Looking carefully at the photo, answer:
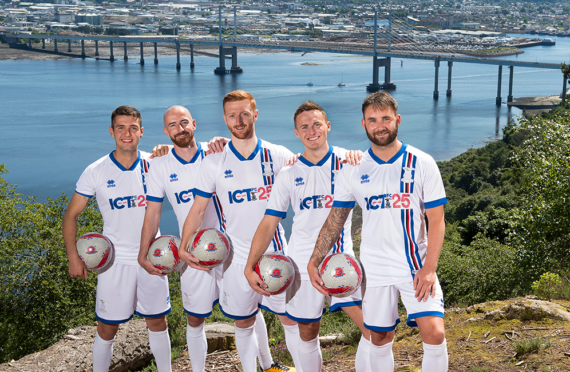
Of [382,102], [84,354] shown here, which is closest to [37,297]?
[84,354]

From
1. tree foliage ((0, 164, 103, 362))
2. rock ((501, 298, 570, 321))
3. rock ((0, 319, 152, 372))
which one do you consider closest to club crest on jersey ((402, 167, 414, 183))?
rock ((501, 298, 570, 321))

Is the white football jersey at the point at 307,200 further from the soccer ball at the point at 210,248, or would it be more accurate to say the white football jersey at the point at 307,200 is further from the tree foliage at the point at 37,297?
the tree foliage at the point at 37,297

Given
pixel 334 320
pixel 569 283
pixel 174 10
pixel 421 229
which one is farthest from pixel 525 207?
pixel 174 10

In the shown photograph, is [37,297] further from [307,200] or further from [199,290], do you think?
[307,200]

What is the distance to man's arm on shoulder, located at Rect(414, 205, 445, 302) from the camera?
3916 mm

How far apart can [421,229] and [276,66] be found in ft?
304

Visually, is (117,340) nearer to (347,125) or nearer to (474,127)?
(347,125)

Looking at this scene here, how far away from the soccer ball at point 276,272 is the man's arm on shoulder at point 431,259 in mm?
938

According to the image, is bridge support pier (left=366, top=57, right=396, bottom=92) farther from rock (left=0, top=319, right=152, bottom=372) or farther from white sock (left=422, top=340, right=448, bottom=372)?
white sock (left=422, top=340, right=448, bottom=372)

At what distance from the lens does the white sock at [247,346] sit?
190 inches

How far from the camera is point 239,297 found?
15.5ft

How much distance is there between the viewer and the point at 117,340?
600 cm

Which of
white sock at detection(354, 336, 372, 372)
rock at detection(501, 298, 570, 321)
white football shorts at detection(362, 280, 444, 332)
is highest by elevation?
white football shorts at detection(362, 280, 444, 332)

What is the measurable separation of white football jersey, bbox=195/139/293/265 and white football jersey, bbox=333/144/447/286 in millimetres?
872
